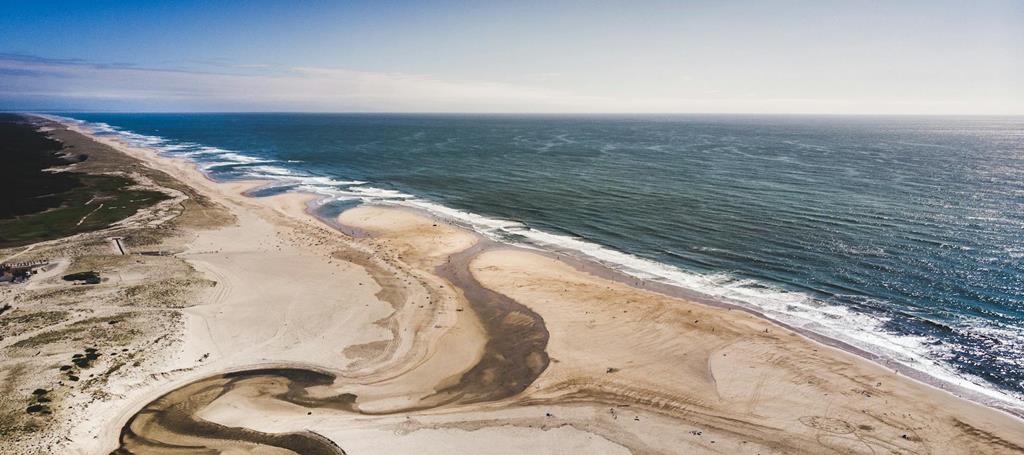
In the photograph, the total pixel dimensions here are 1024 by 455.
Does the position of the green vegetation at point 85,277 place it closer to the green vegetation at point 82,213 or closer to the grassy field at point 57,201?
the grassy field at point 57,201

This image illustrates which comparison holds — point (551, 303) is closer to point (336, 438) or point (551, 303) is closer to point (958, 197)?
point (336, 438)

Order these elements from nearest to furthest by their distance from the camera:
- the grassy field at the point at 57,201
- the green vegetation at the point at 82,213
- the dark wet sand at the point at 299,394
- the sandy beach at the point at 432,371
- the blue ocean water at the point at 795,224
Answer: the dark wet sand at the point at 299,394 → the sandy beach at the point at 432,371 → the blue ocean water at the point at 795,224 → the green vegetation at the point at 82,213 → the grassy field at the point at 57,201

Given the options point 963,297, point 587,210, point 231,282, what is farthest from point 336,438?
point 587,210

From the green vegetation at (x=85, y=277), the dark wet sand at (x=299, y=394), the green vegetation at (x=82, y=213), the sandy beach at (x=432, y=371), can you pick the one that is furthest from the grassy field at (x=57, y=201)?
the dark wet sand at (x=299, y=394)

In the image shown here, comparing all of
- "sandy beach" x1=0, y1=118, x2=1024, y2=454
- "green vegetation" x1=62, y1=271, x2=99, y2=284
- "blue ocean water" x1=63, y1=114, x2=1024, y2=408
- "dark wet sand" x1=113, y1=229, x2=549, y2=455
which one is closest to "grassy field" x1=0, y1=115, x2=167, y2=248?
"sandy beach" x1=0, y1=118, x2=1024, y2=454

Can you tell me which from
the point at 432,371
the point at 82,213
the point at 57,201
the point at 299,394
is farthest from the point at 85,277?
the point at 57,201

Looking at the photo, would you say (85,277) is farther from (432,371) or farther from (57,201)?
(57,201)
